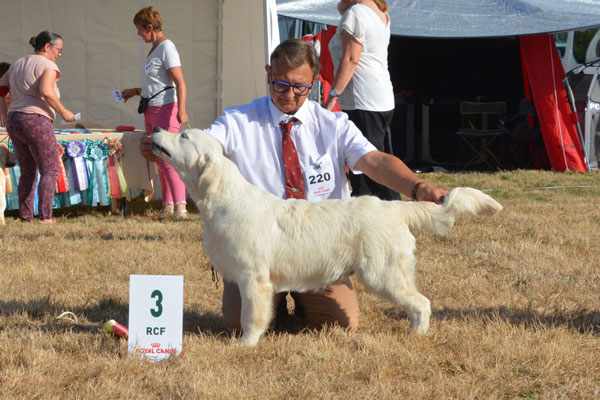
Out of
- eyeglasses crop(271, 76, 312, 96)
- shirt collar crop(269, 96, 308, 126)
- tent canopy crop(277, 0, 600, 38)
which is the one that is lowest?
shirt collar crop(269, 96, 308, 126)

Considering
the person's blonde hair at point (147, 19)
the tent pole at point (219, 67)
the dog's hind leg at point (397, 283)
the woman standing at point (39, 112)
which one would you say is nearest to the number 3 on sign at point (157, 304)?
the dog's hind leg at point (397, 283)

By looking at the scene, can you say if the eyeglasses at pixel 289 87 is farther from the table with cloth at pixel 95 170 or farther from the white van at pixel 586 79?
the white van at pixel 586 79

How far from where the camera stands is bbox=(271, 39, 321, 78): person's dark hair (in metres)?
3.24

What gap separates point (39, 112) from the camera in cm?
649

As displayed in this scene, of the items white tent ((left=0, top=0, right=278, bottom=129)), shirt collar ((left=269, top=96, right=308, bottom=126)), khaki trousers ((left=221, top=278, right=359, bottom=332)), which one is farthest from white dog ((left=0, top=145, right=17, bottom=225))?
shirt collar ((left=269, top=96, right=308, bottom=126))

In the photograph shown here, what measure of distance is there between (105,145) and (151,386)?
505cm

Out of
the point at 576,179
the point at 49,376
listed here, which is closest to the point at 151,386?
the point at 49,376

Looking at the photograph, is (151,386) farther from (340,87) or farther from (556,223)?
(556,223)

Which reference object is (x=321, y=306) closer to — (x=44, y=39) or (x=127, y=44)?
(x=44, y=39)

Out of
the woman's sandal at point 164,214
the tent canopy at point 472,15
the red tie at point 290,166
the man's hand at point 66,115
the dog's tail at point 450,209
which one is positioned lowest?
the woman's sandal at point 164,214

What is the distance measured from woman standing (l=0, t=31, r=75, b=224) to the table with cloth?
430 millimetres

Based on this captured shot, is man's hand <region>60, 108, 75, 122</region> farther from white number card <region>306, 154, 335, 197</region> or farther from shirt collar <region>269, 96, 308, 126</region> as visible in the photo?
white number card <region>306, 154, 335, 197</region>

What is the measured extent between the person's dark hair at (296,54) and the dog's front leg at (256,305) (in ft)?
3.48

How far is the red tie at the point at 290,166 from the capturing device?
342cm
